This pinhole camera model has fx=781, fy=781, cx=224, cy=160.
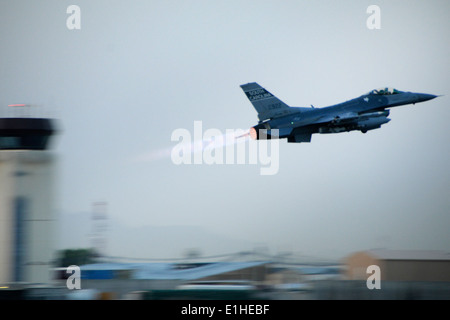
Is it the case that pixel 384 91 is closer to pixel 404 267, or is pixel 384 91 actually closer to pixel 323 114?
pixel 323 114

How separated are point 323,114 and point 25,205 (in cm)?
1779

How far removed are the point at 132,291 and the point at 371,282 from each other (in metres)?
10.7

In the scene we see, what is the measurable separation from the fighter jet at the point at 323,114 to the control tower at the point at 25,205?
12278 mm

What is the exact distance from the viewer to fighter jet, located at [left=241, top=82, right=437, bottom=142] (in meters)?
42.9

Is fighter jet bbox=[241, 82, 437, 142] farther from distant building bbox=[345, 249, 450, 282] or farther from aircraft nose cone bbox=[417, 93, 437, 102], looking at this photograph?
distant building bbox=[345, 249, 450, 282]

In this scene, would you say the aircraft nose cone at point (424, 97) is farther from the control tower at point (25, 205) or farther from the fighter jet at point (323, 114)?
the control tower at point (25, 205)

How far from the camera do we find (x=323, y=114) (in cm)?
4388

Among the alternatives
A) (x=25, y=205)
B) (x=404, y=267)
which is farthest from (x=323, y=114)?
(x=25, y=205)

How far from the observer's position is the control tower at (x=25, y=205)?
3391 centimetres

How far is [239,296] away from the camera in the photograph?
34.7 m

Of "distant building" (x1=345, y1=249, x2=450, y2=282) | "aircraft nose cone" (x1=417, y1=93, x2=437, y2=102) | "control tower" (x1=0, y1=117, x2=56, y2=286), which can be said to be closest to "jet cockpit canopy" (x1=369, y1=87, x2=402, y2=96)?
"aircraft nose cone" (x1=417, y1=93, x2=437, y2=102)

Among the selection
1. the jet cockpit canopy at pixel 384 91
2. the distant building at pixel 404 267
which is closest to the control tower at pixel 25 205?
the distant building at pixel 404 267

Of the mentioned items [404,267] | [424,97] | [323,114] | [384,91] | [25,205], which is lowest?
[404,267]
